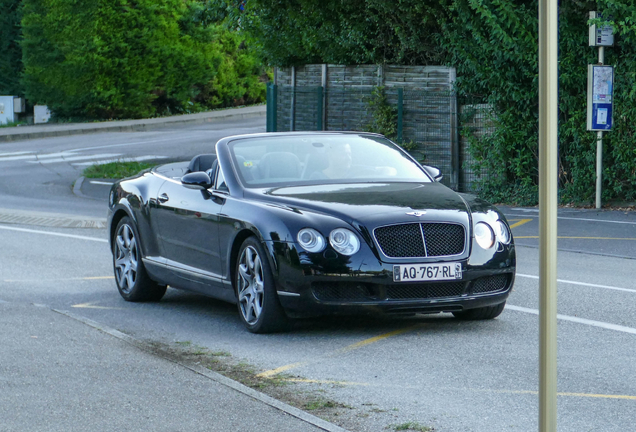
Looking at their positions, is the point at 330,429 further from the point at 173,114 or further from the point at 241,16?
the point at 173,114

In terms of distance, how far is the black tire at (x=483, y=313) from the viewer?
25.5 ft

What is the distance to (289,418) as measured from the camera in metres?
5.06

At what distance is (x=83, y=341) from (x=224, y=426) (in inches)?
92.2

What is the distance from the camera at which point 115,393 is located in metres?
5.55

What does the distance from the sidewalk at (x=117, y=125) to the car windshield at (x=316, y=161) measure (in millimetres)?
29789

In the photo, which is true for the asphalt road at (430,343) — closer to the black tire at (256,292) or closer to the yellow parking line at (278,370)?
the yellow parking line at (278,370)

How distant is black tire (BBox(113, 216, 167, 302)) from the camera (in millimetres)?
9148

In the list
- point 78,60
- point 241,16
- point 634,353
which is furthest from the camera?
point 78,60

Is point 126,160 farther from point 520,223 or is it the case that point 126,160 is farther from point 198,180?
point 198,180

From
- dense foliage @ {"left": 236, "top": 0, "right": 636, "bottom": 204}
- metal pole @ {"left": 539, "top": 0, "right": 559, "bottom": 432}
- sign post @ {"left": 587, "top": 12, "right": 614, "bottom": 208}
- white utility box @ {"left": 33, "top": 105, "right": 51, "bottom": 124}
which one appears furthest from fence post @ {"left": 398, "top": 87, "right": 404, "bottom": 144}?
white utility box @ {"left": 33, "top": 105, "right": 51, "bottom": 124}

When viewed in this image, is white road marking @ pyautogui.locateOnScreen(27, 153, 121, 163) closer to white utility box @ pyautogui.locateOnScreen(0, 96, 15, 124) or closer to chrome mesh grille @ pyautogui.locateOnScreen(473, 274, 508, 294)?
white utility box @ pyautogui.locateOnScreen(0, 96, 15, 124)

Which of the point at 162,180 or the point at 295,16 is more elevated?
the point at 295,16

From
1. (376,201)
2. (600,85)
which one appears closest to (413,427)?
(376,201)

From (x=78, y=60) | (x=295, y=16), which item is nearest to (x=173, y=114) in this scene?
(x=78, y=60)
